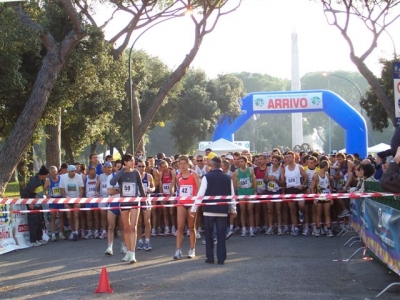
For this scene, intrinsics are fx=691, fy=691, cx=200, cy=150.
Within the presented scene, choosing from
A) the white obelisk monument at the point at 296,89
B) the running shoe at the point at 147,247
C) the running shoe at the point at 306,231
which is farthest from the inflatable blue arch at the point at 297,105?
the white obelisk monument at the point at 296,89

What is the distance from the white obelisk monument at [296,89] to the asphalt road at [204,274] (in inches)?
2177

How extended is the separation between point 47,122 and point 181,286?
13.2 metres

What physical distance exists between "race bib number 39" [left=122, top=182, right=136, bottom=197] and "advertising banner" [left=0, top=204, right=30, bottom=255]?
3.52m

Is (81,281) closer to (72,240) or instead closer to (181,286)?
(181,286)

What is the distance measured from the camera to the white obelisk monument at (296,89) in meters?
68.9

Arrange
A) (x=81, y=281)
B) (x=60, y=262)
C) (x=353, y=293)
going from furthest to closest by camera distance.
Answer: (x=60, y=262) → (x=81, y=281) → (x=353, y=293)

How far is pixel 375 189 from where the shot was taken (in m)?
10.4

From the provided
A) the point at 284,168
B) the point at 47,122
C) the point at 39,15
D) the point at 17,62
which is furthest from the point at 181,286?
the point at 39,15

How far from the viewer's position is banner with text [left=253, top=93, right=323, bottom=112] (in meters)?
36.9

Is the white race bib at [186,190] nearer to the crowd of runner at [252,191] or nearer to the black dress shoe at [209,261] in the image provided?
the black dress shoe at [209,261]

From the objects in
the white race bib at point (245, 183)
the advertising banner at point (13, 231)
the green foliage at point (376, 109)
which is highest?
the green foliage at point (376, 109)

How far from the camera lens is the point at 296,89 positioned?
70.1 m

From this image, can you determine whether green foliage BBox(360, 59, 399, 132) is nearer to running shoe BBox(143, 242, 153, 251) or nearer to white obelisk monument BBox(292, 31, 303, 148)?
running shoe BBox(143, 242, 153, 251)

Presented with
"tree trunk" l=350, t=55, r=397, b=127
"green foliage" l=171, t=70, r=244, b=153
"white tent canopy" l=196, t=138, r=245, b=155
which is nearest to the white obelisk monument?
"green foliage" l=171, t=70, r=244, b=153
